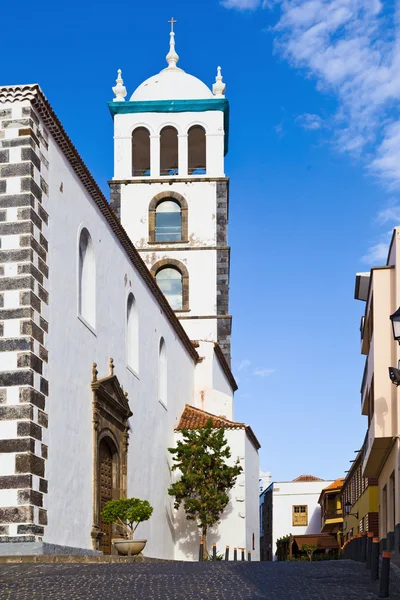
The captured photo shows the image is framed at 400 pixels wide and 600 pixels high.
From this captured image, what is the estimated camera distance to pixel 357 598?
1012cm

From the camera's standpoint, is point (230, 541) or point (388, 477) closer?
point (388, 477)

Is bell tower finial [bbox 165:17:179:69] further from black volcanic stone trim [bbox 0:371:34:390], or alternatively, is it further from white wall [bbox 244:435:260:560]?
black volcanic stone trim [bbox 0:371:34:390]

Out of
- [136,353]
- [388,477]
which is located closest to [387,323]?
[388,477]

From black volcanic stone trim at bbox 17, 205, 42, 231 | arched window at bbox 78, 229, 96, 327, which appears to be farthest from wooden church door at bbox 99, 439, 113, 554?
black volcanic stone trim at bbox 17, 205, 42, 231

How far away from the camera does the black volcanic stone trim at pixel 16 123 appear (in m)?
15.8

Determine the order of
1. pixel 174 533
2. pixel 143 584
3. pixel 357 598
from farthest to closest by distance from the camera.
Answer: pixel 174 533 < pixel 143 584 < pixel 357 598

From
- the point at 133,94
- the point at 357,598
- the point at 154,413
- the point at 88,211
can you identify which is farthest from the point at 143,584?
the point at 133,94

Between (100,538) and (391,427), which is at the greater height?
(391,427)

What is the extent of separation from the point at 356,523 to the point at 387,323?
69.3 feet

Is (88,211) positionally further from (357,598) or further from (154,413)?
(357,598)

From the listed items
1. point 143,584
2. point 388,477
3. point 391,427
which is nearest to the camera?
point 143,584

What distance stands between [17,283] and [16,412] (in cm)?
197

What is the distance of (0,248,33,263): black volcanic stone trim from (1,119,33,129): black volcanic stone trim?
202 cm

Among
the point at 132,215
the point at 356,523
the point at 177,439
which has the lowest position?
the point at 356,523
